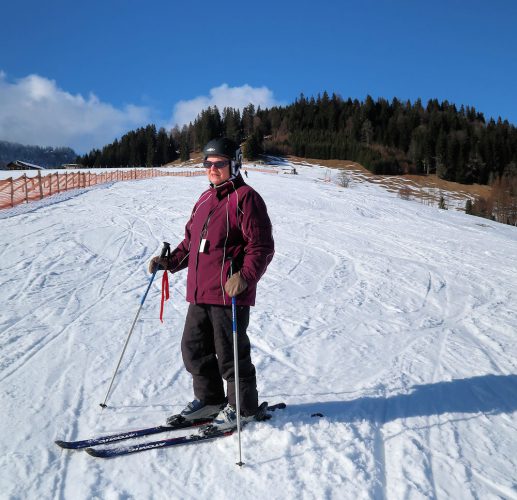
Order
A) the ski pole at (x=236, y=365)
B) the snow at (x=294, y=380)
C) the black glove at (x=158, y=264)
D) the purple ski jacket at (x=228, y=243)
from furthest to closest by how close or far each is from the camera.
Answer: the black glove at (x=158, y=264)
the purple ski jacket at (x=228, y=243)
the ski pole at (x=236, y=365)
the snow at (x=294, y=380)

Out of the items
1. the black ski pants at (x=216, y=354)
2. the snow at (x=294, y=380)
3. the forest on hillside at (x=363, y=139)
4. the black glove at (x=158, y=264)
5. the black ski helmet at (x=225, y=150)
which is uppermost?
the forest on hillside at (x=363, y=139)

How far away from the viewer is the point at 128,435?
281 centimetres

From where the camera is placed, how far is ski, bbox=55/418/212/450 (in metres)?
2.68

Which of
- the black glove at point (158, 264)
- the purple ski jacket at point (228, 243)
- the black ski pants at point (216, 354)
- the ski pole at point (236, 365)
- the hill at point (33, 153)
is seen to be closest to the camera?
the ski pole at point (236, 365)

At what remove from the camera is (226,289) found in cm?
259

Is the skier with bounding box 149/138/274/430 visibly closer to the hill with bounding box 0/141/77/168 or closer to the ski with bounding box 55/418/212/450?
the ski with bounding box 55/418/212/450

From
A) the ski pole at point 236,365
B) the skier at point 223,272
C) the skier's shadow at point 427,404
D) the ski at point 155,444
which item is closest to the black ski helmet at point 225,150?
the skier at point 223,272

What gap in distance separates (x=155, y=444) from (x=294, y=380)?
1.45 meters

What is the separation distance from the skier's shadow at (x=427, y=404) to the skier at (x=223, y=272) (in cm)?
64

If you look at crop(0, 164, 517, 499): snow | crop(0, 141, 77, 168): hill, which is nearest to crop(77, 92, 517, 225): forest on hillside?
crop(0, 164, 517, 499): snow

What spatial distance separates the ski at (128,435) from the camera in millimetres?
2684

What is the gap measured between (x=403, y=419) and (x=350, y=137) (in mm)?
109174

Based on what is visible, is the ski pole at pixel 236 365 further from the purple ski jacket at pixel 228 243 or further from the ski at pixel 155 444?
the ski at pixel 155 444

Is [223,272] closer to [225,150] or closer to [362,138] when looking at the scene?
[225,150]
